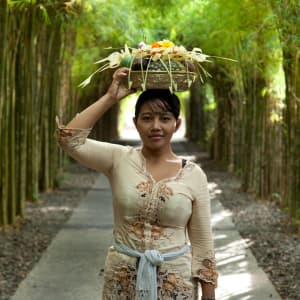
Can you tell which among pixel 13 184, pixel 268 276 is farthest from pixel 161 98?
pixel 13 184

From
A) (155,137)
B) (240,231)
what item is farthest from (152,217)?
(240,231)

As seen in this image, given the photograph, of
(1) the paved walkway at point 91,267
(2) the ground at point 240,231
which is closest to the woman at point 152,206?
(1) the paved walkway at point 91,267

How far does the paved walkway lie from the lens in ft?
21.9

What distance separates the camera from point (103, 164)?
3162mm

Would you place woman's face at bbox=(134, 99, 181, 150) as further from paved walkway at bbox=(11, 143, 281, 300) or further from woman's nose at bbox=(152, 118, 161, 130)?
paved walkway at bbox=(11, 143, 281, 300)

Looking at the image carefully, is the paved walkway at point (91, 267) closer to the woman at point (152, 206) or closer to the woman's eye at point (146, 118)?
the woman at point (152, 206)

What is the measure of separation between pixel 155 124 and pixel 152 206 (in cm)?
32

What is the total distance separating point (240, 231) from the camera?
10445 millimetres

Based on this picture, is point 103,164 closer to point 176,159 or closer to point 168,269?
point 176,159

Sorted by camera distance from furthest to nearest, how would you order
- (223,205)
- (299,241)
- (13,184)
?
1. (223,205)
2. (13,184)
3. (299,241)

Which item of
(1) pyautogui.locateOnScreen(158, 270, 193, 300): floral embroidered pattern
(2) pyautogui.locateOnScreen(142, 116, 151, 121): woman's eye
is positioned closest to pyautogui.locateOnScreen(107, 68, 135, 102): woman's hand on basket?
(2) pyautogui.locateOnScreen(142, 116, 151, 121): woman's eye

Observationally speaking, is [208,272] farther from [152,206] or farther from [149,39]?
[149,39]

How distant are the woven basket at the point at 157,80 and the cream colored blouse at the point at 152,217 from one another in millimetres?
283

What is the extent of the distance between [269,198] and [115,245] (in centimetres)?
1099
